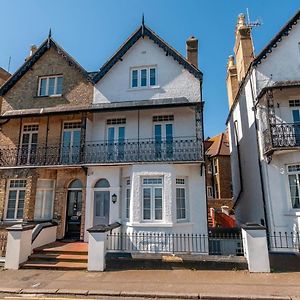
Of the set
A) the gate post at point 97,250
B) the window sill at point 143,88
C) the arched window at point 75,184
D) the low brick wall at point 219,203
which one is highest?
the window sill at point 143,88

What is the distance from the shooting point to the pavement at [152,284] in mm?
7133

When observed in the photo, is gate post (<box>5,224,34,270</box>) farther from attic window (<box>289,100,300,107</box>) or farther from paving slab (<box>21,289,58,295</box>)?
attic window (<box>289,100,300,107</box>)

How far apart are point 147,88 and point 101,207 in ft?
23.4

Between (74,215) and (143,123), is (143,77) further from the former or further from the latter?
(74,215)

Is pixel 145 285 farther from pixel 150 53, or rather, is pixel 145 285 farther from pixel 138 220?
pixel 150 53

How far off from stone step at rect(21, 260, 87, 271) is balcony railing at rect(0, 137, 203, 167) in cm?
494

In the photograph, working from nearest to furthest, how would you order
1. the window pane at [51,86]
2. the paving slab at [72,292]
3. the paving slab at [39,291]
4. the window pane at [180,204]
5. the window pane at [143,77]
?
the paving slab at [72,292] < the paving slab at [39,291] < the window pane at [180,204] < the window pane at [143,77] < the window pane at [51,86]

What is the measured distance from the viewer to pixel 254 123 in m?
13.1

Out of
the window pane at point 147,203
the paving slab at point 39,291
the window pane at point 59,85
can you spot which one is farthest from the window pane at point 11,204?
the window pane at point 147,203

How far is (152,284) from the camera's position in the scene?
311 inches

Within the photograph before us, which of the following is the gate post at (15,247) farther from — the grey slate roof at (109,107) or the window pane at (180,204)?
the window pane at (180,204)

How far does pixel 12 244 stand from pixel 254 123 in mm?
12538

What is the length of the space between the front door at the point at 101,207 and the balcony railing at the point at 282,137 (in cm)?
838

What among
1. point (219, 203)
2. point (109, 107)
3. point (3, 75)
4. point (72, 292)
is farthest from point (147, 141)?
point (219, 203)
